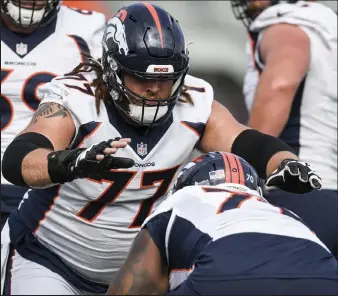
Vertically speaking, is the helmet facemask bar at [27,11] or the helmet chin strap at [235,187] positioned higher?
the helmet chin strap at [235,187]

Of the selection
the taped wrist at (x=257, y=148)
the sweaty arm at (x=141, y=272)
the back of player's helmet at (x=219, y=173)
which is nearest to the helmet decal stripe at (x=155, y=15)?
the taped wrist at (x=257, y=148)

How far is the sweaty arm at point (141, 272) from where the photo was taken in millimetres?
3225

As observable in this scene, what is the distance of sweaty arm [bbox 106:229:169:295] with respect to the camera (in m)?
3.22

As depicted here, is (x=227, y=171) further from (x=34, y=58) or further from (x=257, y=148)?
(x=34, y=58)

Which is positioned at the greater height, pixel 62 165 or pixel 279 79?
pixel 62 165

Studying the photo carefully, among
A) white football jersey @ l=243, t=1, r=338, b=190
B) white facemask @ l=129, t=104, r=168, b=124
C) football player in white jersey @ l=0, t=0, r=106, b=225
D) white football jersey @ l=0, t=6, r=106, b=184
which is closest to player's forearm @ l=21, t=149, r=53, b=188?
white facemask @ l=129, t=104, r=168, b=124

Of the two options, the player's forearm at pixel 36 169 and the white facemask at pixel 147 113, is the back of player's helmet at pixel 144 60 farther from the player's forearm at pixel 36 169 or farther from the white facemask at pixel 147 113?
the player's forearm at pixel 36 169

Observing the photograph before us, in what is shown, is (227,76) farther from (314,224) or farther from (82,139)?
(82,139)

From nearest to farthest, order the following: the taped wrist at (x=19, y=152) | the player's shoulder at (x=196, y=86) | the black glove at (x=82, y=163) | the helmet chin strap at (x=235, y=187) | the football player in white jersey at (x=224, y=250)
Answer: the football player in white jersey at (x=224, y=250)
the helmet chin strap at (x=235, y=187)
the black glove at (x=82, y=163)
the taped wrist at (x=19, y=152)
the player's shoulder at (x=196, y=86)

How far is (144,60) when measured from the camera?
414cm

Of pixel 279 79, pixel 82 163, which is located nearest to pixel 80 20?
pixel 279 79

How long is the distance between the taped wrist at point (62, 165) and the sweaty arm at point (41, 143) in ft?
0.17

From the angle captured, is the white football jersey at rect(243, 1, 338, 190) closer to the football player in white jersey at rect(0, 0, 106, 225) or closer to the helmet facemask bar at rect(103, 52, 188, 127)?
the football player in white jersey at rect(0, 0, 106, 225)

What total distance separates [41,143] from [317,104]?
2054 millimetres
